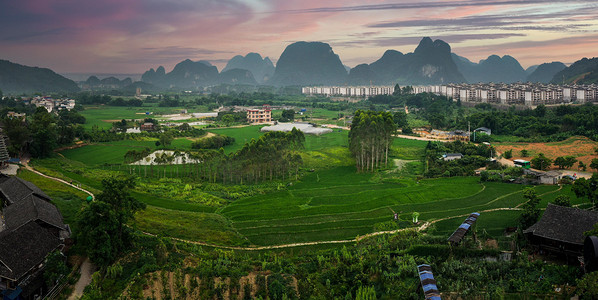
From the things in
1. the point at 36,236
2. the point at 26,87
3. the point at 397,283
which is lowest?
the point at 397,283

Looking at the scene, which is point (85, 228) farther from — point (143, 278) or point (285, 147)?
point (285, 147)

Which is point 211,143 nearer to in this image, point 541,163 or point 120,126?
point 120,126

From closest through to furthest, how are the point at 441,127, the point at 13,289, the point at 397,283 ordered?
1. the point at 13,289
2. the point at 397,283
3. the point at 441,127

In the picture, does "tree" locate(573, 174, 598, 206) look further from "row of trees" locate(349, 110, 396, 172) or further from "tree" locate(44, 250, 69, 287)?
"tree" locate(44, 250, 69, 287)

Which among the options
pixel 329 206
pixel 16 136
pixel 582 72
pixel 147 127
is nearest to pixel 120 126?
pixel 147 127

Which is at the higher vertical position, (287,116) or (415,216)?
(287,116)

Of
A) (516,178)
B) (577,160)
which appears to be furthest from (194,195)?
(577,160)

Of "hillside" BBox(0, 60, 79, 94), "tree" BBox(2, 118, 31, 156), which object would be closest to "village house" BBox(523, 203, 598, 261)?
"tree" BBox(2, 118, 31, 156)
